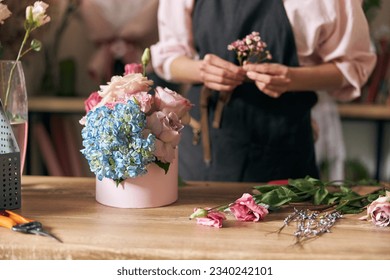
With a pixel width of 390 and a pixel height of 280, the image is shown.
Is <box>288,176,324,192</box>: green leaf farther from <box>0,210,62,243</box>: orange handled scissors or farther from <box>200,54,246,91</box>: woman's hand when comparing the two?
<box>0,210,62,243</box>: orange handled scissors

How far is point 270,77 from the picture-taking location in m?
1.92

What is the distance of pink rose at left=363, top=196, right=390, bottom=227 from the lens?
1.34 metres

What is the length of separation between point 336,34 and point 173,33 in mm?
535

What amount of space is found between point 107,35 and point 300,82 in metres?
1.87

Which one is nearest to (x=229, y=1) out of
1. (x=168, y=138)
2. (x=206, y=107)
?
(x=206, y=107)

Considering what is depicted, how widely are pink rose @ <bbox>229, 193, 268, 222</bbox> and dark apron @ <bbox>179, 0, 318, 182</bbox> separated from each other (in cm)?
80

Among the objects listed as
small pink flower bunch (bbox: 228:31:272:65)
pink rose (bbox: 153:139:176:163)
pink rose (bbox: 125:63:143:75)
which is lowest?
pink rose (bbox: 153:139:176:163)

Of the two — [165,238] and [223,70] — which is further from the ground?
[223,70]

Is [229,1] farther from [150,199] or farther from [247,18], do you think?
[150,199]

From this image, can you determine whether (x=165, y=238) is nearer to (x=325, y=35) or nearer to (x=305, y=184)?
(x=305, y=184)

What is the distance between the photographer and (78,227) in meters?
1.29

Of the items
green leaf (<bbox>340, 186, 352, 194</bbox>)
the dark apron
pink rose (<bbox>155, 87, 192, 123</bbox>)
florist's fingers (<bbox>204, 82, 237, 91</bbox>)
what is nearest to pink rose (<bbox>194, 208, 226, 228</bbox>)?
pink rose (<bbox>155, 87, 192, 123</bbox>)

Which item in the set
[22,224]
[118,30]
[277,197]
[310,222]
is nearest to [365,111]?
[118,30]

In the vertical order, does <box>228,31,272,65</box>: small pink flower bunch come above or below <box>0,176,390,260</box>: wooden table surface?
above
